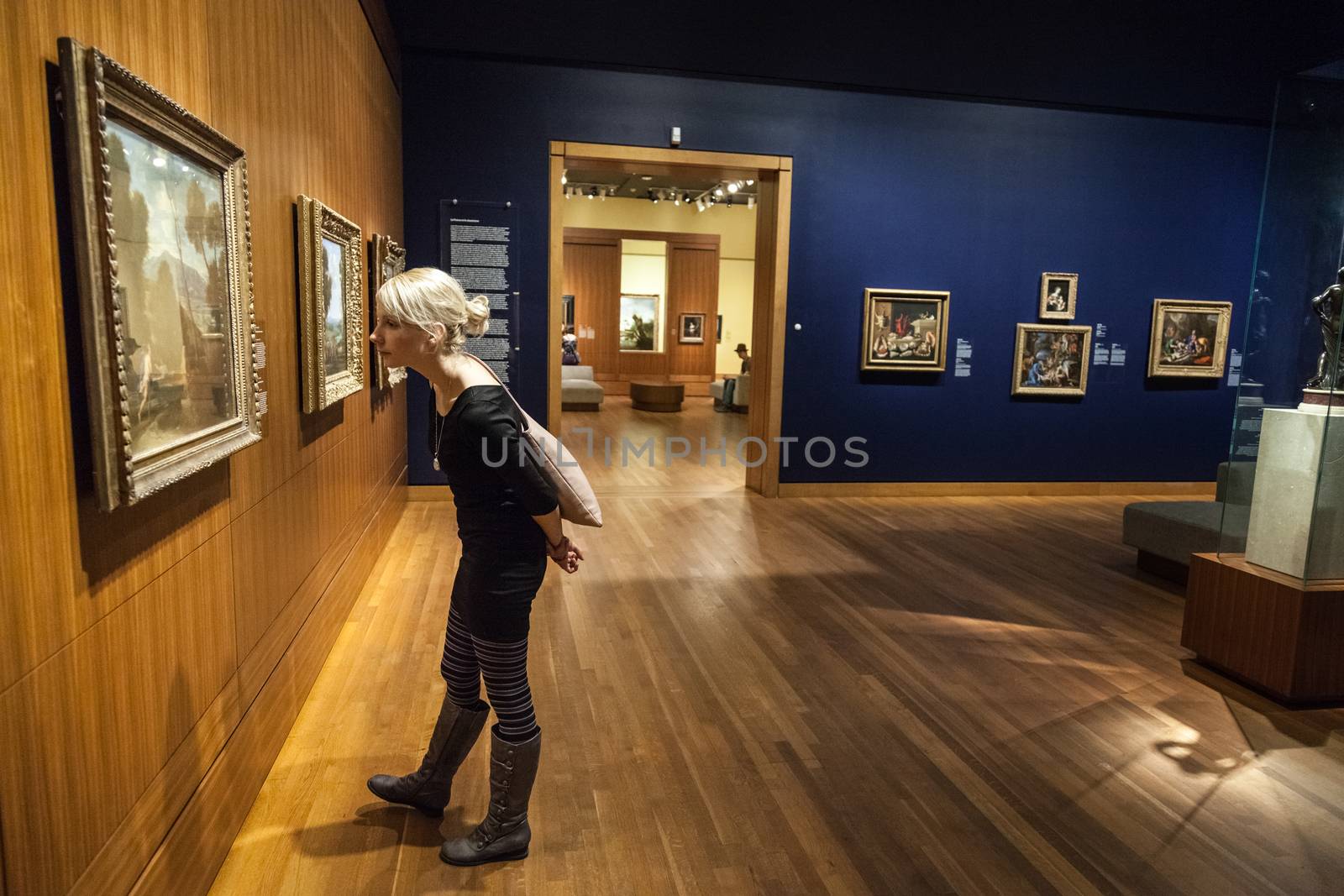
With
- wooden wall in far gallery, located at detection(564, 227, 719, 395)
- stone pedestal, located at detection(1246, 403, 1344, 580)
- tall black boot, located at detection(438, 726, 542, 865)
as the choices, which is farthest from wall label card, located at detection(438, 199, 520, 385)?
wooden wall in far gallery, located at detection(564, 227, 719, 395)

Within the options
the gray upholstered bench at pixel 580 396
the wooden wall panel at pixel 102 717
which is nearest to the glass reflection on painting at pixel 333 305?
the wooden wall panel at pixel 102 717

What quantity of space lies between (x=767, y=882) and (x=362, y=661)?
263 cm

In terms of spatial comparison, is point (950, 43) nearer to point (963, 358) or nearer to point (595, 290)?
point (963, 358)

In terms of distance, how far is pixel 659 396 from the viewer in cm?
1778

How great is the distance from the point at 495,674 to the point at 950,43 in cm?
894

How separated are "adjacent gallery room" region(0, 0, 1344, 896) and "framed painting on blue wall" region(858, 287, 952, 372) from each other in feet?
0.16

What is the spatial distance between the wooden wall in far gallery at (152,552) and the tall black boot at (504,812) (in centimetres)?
80

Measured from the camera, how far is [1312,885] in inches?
112

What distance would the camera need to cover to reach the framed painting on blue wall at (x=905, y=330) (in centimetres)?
930

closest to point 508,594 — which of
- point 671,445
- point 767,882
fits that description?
point 767,882

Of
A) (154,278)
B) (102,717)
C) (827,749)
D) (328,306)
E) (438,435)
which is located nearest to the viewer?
(102,717)

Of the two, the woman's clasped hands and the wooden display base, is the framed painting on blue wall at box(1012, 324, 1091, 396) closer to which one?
the wooden display base

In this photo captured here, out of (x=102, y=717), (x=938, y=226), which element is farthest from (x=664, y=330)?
(x=102, y=717)

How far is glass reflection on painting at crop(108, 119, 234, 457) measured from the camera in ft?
6.68
